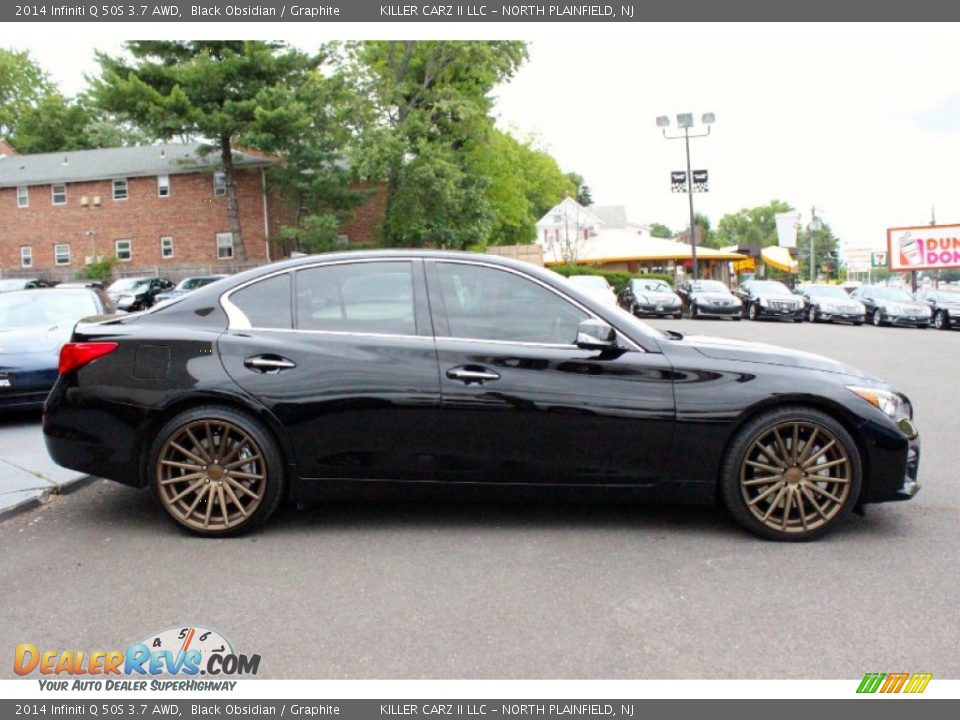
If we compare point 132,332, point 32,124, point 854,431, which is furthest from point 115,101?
point 32,124

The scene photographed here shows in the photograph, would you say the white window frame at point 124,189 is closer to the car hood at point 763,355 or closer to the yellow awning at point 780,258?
the car hood at point 763,355

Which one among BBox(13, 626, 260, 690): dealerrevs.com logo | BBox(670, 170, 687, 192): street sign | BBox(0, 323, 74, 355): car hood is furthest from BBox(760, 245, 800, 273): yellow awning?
BBox(13, 626, 260, 690): dealerrevs.com logo

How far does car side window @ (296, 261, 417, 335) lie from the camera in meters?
4.62

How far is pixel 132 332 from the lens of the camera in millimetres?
4645

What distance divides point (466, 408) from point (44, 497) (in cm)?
309

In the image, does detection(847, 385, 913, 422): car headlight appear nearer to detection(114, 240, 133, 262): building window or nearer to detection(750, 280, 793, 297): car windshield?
detection(750, 280, 793, 297): car windshield

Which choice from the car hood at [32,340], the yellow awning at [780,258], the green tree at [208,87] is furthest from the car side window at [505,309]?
the yellow awning at [780,258]

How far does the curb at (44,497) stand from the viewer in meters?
5.05

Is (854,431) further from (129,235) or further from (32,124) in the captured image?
(32,124)

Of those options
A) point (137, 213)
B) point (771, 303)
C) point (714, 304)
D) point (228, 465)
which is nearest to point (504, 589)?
point (228, 465)

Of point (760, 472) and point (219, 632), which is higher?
point (760, 472)

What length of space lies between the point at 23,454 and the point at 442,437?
4103 mm

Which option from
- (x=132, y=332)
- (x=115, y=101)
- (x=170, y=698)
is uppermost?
(x=115, y=101)

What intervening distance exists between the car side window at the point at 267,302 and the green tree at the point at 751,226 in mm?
135574
